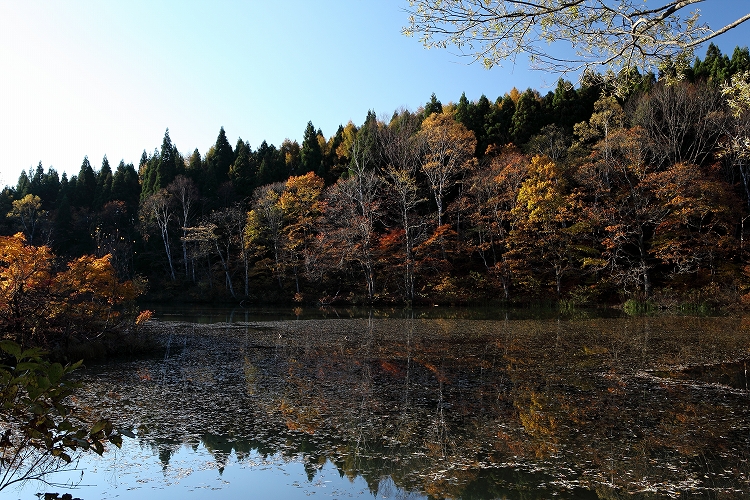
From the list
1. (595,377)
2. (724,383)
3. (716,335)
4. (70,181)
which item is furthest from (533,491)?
(70,181)

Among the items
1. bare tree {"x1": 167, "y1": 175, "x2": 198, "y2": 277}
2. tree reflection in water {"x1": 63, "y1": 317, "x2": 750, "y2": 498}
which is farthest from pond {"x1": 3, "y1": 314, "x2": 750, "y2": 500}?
bare tree {"x1": 167, "y1": 175, "x2": 198, "y2": 277}

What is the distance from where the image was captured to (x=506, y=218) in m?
28.9

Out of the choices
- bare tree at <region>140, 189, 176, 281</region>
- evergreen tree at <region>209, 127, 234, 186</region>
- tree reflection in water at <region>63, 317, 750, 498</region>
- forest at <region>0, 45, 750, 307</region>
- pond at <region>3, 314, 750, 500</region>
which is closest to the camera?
pond at <region>3, 314, 750, 500</region>

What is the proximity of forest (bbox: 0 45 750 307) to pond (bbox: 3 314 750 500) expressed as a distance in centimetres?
1511

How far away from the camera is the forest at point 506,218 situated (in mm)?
25406

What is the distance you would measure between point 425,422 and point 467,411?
75 centimetres

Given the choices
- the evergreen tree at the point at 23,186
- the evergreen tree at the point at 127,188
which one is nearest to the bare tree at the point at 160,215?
the evergreen tree at the point at 127,188

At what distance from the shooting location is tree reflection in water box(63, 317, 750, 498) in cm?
448

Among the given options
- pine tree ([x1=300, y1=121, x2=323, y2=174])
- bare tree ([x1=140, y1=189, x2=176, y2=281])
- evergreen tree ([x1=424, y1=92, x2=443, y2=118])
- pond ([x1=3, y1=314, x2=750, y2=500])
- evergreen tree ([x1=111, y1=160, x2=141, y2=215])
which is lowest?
pond ([x1=3, y1=314, x2=750, y2=500])

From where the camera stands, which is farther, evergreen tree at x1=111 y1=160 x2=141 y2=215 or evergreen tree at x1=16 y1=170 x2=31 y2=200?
evergreen tree at x1=16 y1=170 x2=31 y2=200

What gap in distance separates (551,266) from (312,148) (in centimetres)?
2432

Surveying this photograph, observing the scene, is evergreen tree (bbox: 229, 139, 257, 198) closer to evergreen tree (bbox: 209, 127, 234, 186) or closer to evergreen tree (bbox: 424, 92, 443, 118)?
evergreen tree (bbox: 209, 127, 234, 186)

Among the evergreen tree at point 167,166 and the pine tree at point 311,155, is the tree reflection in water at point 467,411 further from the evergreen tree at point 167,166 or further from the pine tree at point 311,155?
the evergreen tree at point 167,166

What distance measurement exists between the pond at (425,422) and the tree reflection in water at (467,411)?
27 millimetres
